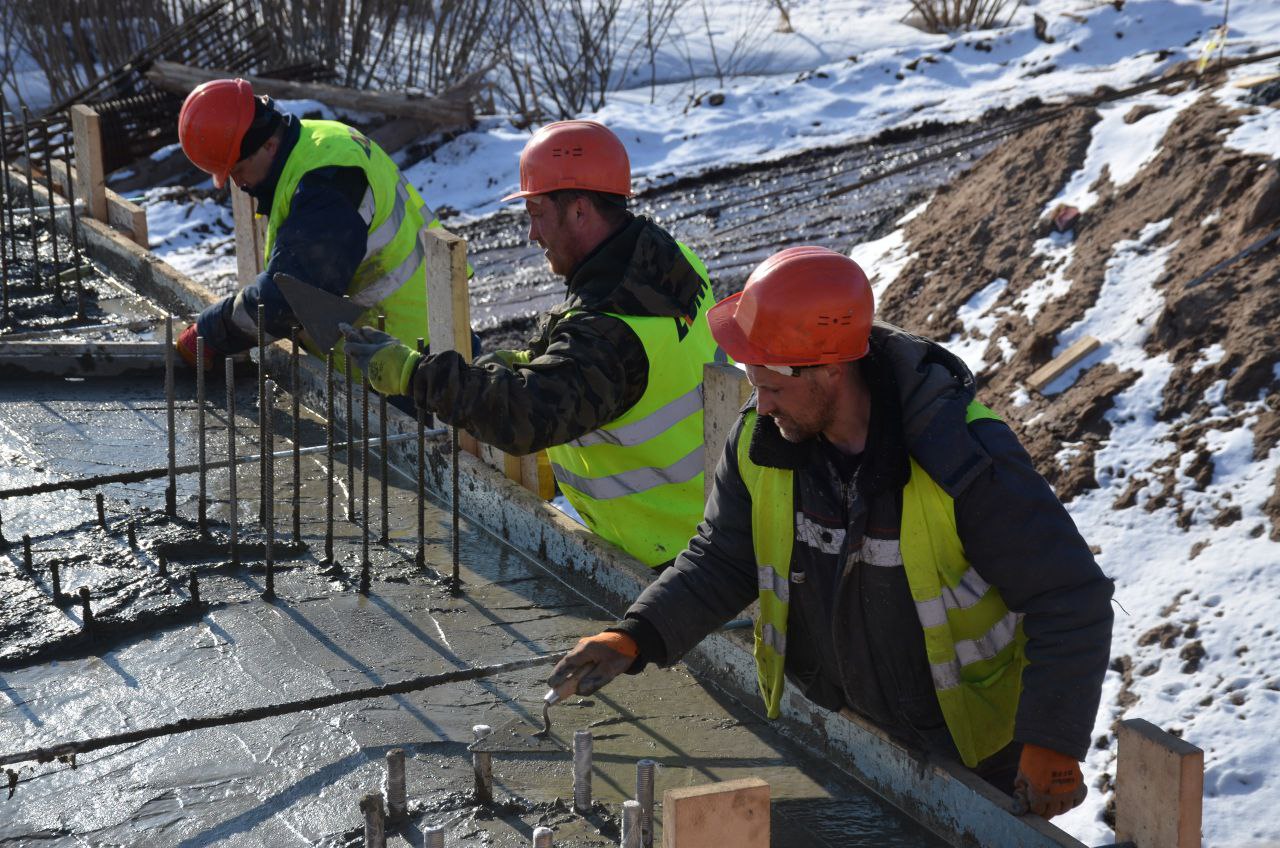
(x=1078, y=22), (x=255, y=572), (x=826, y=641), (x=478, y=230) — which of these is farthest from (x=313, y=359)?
(x=1078, y=22)

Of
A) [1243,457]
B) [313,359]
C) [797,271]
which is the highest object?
[797,271]

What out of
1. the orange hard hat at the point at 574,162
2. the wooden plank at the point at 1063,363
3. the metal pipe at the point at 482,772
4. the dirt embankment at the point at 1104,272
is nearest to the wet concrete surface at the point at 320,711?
the metal pipe at the point at 482,772

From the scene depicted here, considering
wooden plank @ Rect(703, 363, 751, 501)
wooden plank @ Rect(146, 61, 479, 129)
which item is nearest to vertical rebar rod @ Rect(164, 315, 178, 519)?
wooden plank @ Rect(703, 363, 751, 501)

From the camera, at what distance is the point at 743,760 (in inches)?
140

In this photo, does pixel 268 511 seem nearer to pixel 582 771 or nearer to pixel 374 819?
pixel 582 771

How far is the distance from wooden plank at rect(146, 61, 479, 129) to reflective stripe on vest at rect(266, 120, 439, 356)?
9257 millimetres

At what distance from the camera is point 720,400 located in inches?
150

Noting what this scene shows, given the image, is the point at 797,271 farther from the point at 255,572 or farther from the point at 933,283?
the point at 933,283

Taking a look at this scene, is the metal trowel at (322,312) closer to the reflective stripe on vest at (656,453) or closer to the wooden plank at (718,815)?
the reflective stripe on vest at (656,453)

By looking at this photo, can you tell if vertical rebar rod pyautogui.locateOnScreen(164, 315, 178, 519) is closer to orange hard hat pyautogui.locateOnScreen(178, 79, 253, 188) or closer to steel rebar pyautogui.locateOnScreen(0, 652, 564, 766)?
orange hard hat pyautogui.locateOnScreen(178, 79, 253, 188)

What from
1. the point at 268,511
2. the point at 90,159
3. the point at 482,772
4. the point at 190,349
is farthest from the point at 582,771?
the point at 90,159

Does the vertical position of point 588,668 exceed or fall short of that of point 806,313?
it falls short

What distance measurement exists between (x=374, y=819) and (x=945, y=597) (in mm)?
1186

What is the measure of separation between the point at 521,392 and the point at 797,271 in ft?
3.40
